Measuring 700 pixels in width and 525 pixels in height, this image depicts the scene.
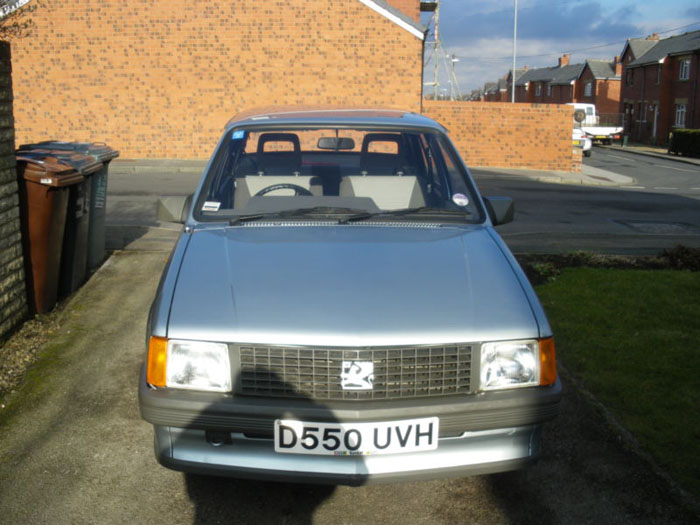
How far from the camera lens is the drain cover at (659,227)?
11.4 m

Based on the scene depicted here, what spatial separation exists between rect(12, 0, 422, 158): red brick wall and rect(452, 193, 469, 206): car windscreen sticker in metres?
18.3

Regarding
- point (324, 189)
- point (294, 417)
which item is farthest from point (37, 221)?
point (294, 417)

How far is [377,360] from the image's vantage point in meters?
2.92

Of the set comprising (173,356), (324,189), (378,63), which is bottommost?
(173,356)

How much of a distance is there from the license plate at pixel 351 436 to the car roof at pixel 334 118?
2258 mm

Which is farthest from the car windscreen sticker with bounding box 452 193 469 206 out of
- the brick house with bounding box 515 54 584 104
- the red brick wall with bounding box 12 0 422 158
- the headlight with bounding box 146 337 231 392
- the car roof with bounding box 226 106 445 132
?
the brick house with bounding box 515 54 584 104

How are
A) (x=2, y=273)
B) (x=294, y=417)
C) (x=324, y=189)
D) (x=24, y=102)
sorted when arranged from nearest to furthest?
(x=294, y=417) → (x=324, y=189) → (x=2, y=273) → (x=24, y=102)

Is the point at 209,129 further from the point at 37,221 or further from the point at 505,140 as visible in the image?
the point at 37,221

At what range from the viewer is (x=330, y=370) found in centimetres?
291

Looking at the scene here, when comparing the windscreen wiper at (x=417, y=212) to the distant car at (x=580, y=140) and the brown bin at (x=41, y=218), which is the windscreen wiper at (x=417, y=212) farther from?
the distant car at (x=580, y=140)

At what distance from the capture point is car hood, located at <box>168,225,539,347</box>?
9.69 feet

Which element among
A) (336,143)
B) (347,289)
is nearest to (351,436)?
(347,289)

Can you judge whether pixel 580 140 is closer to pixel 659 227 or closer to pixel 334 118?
pixel 659 227

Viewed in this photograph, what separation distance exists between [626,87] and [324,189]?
56.6m
